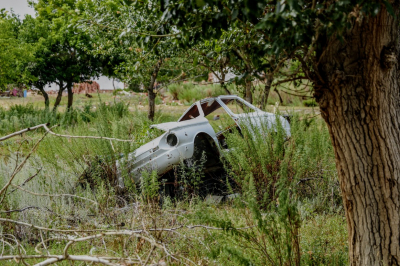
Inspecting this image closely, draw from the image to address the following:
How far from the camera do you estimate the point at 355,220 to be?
2936mm

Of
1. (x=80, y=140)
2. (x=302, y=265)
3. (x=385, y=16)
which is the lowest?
(x=302, y=265)

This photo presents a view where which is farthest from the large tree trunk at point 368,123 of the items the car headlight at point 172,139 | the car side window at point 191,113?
the car side window at point 191,113

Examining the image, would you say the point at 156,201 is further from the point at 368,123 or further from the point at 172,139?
the point at 368,123

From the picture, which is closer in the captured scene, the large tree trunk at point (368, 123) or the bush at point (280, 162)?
the large tree trunk at point (368, 123)

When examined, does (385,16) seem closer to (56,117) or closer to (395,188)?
(395,188)

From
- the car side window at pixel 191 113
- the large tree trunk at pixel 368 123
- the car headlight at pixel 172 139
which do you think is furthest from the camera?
the car side window at pixel 191 113

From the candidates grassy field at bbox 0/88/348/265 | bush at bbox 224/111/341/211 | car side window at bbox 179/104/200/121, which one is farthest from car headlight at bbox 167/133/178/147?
car side window at bbox 179/104/200/121

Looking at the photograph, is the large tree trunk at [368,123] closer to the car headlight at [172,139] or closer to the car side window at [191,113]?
the car headlight at [172,139]

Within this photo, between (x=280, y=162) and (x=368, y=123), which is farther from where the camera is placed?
(x=280, y=162)

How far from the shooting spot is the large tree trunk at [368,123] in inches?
105

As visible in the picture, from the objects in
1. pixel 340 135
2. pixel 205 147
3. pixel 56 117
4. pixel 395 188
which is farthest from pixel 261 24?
pixel 56 117

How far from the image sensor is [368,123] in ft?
9.05

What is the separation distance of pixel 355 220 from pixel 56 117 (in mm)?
14806

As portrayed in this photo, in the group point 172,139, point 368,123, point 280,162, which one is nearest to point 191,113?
point 172,139
